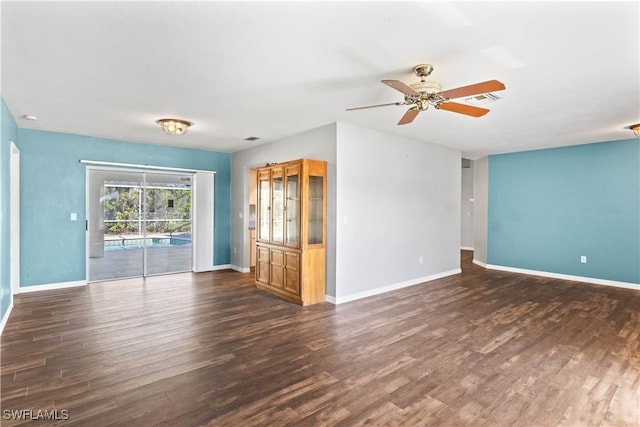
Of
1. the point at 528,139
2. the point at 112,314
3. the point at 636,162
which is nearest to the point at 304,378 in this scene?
the point at 112,314

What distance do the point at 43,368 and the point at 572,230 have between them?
8.33m

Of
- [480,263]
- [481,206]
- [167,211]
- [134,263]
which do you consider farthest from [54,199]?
[480,263]

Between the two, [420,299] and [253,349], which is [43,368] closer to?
[253,349]

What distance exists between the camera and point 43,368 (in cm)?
281

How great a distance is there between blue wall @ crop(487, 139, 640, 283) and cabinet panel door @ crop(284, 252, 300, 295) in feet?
17.1

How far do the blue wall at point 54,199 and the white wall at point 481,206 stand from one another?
7.78 m

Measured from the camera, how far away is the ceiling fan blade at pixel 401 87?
2.53 meters

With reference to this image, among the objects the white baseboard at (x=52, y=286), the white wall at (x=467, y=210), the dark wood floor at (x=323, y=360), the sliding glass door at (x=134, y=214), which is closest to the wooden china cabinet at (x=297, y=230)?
the dark wood floor at (x=323, y=360)

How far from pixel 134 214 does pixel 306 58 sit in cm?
662

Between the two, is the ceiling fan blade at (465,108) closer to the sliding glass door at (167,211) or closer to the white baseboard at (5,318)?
the white baseboard at (5,318)

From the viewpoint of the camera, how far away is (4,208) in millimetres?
3773

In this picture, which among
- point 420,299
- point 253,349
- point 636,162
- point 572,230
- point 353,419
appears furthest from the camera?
point 572,230

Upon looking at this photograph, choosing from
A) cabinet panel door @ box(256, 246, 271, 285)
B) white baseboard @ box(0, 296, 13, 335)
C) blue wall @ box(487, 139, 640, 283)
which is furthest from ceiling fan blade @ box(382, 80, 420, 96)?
blue wall @ box(487, 139, 640, 283)

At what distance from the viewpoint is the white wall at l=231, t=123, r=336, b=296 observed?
15.8 feet
